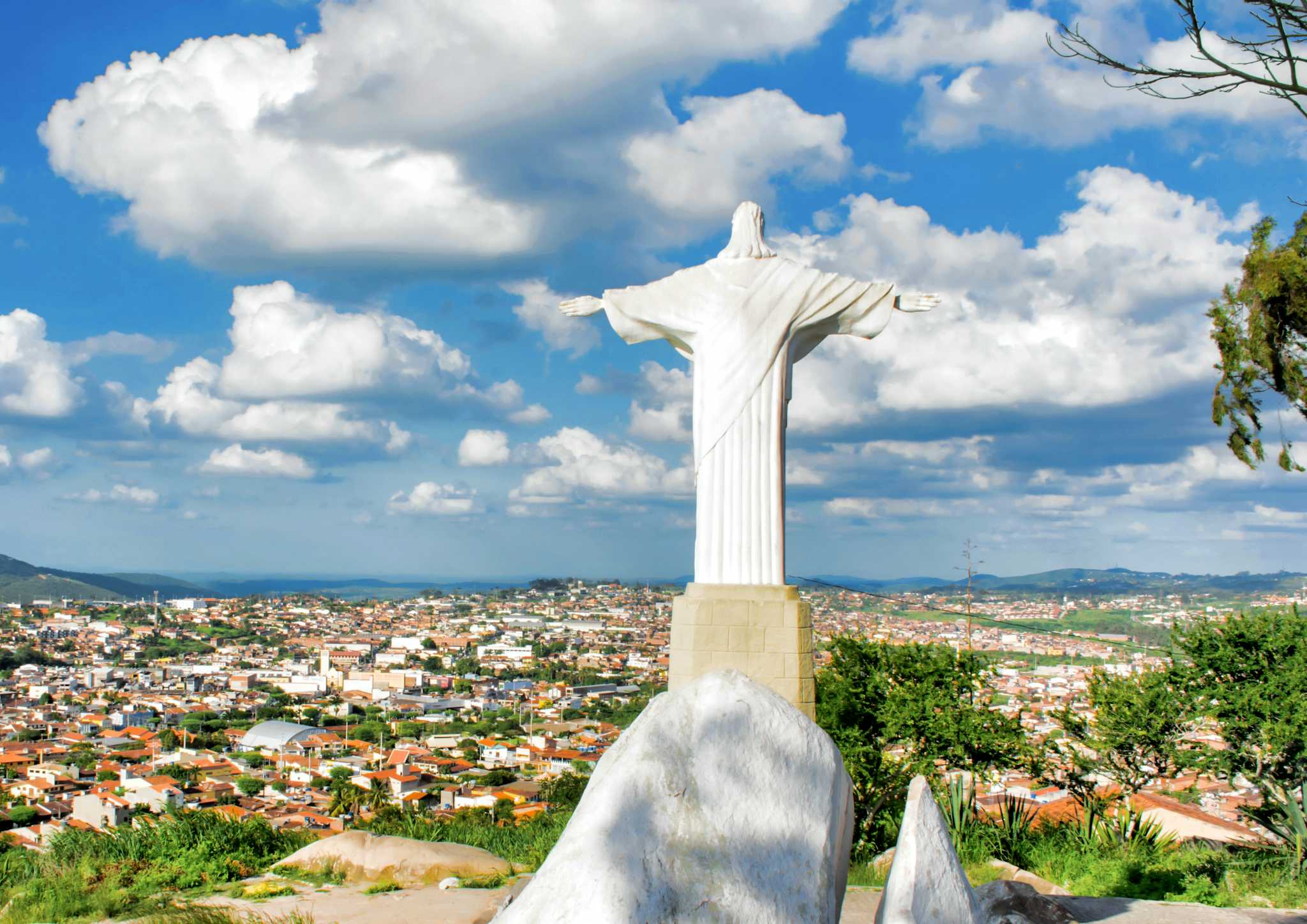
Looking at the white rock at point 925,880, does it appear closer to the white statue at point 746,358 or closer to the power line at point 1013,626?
the white statue at point 746,358

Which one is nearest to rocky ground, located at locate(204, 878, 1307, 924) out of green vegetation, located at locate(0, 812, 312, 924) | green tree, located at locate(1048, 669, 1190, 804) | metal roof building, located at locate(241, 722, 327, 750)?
green vegetation, located at locate(0, 812, 312, 924)

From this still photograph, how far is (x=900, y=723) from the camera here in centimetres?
1059

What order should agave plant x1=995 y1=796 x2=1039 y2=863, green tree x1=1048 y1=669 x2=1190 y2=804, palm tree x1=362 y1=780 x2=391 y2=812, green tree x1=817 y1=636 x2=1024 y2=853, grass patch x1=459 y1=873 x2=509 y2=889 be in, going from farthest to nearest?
palm tree x1=362 y1=780 x2=391 y2=812
green tree x1=1048 y1=669 x2=1190 y2=804
green tree x1=817 y1=636 x2=1024 y2=853
agave plant x1=995 y1=796 x2=1039 y2=863
grass patch x1=459 y1=873 x2=509 y2=889

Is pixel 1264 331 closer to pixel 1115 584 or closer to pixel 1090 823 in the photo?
pixel 1090 823

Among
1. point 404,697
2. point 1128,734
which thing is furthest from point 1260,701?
point 404,697

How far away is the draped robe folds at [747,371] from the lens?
6.95 meters

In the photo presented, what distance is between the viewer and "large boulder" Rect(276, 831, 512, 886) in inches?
315

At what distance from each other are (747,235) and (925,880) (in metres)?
4.91

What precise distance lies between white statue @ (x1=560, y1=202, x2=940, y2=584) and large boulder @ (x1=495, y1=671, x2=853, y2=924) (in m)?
3.22

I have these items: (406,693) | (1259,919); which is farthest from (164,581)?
(1259,919)

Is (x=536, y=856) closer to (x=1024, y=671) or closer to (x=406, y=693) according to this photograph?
(x=1024, y=671)

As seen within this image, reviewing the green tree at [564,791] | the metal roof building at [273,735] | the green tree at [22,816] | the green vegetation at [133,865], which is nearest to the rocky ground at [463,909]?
the green vegetation at [133,865]

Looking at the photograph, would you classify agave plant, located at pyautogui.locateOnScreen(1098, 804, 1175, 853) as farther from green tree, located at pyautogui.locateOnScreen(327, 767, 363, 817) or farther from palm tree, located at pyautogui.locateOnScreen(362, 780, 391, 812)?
green tree, located at pyautogui.locateOnScreen(327, 767, 363, 817)

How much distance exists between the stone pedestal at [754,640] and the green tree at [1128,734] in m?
5.89
